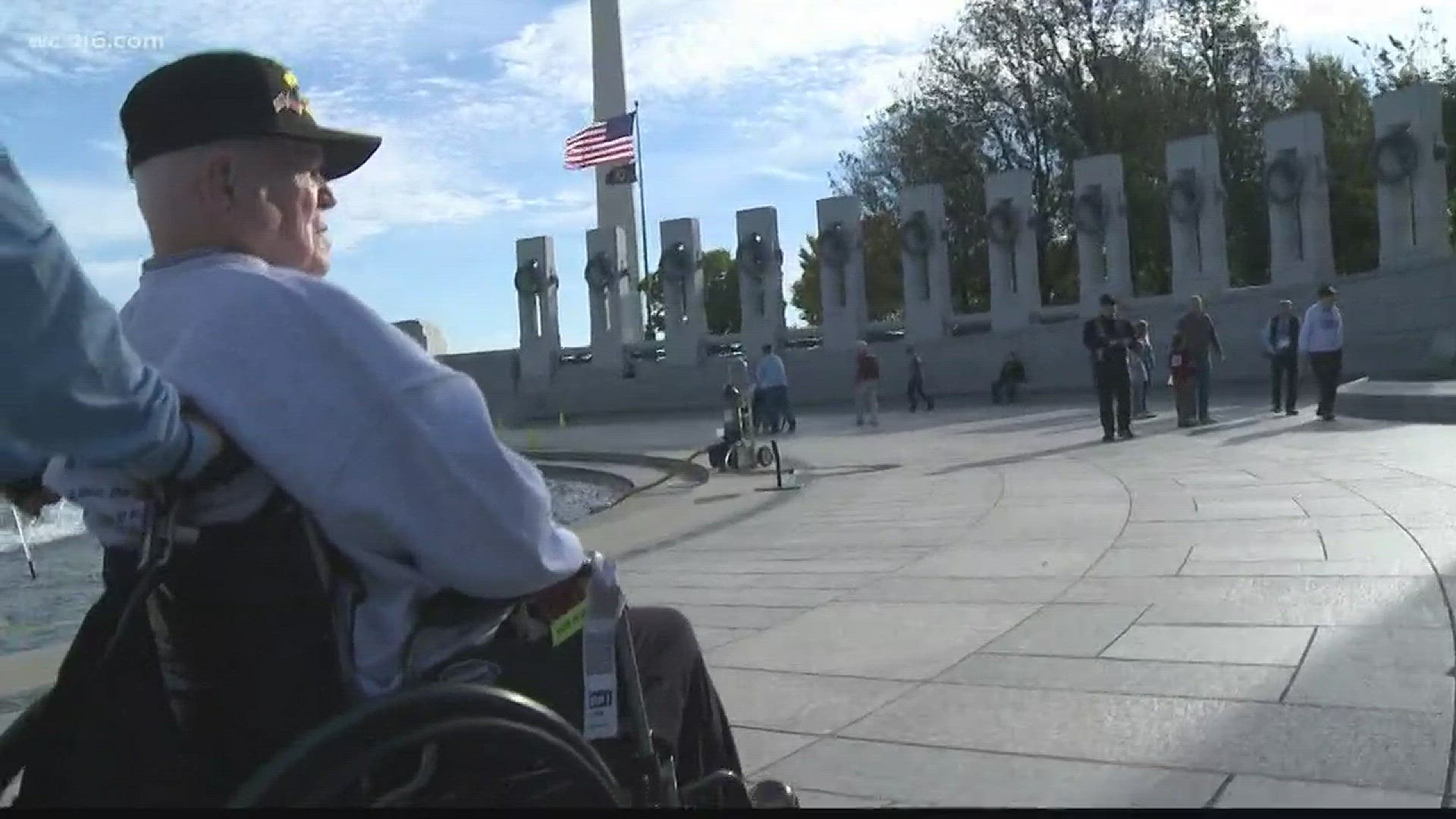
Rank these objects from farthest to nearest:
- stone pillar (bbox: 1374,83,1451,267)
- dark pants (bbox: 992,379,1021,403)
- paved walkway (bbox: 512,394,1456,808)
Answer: dark pants (bbox: 992,379,1021,403), stone pillar (bbox: 1374,83,1451,267), paved walkway (bbox: 512,394,1456,808)

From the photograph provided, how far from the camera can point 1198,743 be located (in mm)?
3719

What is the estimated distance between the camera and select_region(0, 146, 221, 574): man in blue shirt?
1.25 metres

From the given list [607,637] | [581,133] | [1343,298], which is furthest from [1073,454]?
[581,133]

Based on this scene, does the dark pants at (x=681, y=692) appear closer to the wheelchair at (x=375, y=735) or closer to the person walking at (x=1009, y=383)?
the wheelchair at (x=375, y=735)

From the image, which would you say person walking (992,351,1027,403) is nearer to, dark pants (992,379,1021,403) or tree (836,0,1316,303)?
dark pants (992,379,1021,403)

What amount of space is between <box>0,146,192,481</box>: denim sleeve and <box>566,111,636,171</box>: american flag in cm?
3549

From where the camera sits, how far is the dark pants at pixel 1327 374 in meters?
15.6

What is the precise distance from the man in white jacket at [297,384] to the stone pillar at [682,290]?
117 feet

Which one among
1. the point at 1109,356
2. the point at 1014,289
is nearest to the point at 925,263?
the point at 1014,289

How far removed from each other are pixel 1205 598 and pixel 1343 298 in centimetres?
2586

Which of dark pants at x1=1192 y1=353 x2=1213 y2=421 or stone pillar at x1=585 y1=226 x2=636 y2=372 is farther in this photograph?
stone pillar at x1=585 y1=226 x2=636 y2=372

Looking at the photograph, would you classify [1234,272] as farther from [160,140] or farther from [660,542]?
[160,140]

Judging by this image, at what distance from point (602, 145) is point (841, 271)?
277 inches

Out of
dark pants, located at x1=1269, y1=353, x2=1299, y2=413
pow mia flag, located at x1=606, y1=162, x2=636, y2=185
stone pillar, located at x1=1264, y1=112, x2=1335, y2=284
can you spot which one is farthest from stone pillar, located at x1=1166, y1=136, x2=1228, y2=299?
pow mia flag, located at x1=606, y1=162, x2=636, y2=185
